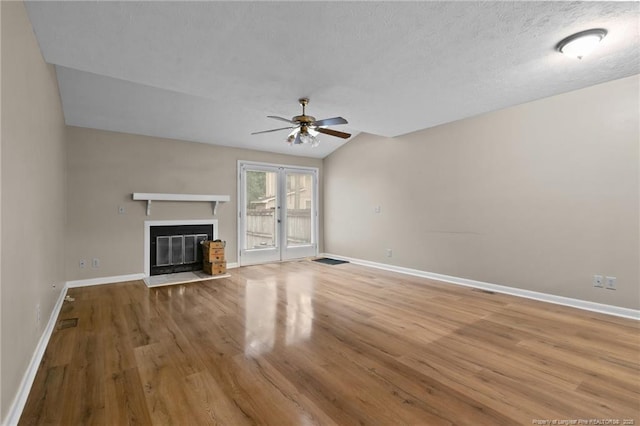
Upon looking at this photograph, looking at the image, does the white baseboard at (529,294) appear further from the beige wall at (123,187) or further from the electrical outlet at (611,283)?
the beige wall at (123,187)

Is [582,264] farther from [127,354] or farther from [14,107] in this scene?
[14,107]

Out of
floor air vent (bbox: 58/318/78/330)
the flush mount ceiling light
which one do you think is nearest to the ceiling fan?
the flush mount ceiling light

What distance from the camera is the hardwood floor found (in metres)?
1.71

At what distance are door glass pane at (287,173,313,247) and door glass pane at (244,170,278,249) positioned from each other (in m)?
0.38

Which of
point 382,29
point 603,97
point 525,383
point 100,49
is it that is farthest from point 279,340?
point 603,97

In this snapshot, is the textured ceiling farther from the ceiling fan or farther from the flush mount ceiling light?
the ceiling fan

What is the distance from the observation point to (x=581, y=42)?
7.56 feet

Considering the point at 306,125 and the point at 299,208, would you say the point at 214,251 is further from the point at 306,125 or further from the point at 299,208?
the point at 306,125

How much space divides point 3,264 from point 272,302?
2.62 meters

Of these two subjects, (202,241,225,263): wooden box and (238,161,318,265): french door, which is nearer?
(202,241,225,263): wooden box

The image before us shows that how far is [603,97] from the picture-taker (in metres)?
3.39

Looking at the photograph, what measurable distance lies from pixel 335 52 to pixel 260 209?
4349 mm

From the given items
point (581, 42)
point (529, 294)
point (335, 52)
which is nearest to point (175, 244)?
point (335, 52)

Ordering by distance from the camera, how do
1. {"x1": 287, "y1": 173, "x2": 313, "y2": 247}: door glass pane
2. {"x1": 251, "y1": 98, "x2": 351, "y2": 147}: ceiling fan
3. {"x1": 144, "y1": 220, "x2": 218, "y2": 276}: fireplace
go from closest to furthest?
{"x1": 251, "y1": 98, "x2": 351, "y2": 147}: ceiling fan < {"x1": 144, "y1": 220, "x2": 218, "y2": 276}: fireplace < {"x1": 287, "y1": 173, "x2": 313, "y2": 247}: door glass pane
